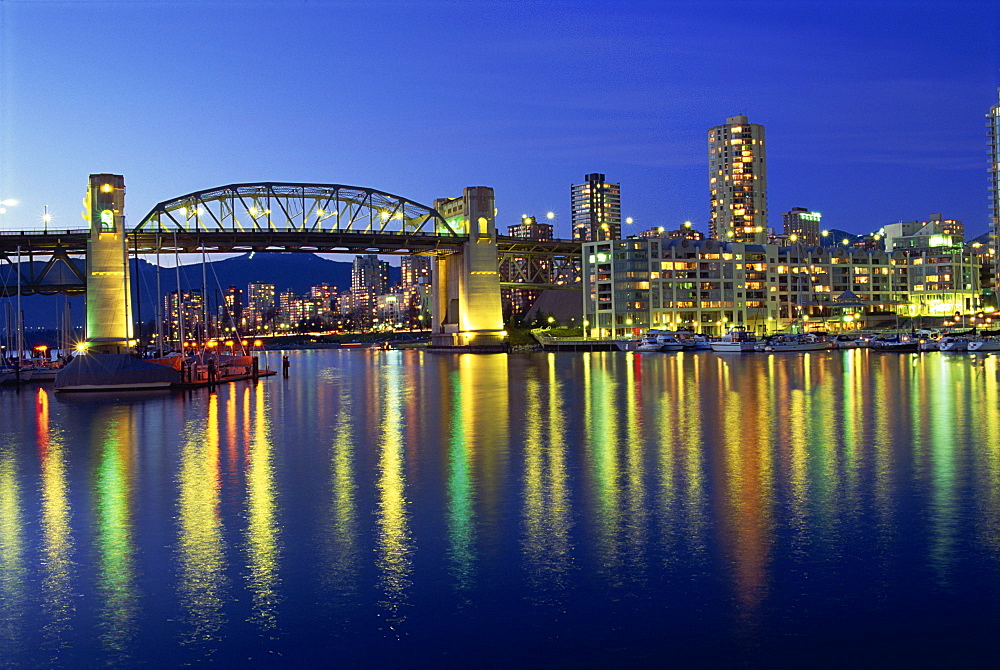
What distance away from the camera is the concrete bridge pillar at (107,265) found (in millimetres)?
82125

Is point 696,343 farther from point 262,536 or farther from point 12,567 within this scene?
point 12,567

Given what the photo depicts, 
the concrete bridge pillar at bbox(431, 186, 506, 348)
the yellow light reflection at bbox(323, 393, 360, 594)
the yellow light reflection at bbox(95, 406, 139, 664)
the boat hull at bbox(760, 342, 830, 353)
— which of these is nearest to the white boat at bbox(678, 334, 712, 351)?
the boat hull at bbox(760, 342, 830, 353)

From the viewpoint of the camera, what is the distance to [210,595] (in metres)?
11.0

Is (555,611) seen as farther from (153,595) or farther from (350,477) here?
(350,477)

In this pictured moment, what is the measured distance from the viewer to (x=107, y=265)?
8325 centimetres

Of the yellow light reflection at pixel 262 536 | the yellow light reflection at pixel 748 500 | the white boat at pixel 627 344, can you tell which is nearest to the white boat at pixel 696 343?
the white boat at pixel 627 344

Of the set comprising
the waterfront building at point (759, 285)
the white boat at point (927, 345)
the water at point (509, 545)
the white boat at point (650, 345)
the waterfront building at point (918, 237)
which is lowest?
the water at point (509, 545)

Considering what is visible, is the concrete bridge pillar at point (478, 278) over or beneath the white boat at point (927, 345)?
over

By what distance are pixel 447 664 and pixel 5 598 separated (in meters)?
5.99

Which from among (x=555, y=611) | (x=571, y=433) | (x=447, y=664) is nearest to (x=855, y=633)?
(x=555, y=611)

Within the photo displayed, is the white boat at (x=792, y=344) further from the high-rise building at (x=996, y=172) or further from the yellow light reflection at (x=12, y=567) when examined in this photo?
the yellow light reflection at (x=12, y=567)

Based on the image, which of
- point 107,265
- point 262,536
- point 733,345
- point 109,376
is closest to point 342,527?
point 262,536

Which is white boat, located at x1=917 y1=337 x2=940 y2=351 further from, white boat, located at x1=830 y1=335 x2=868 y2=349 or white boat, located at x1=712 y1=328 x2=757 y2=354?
white boat, located at x1=712 y1=328 x2=757 y2=354

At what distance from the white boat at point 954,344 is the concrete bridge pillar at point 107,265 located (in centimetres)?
7469
